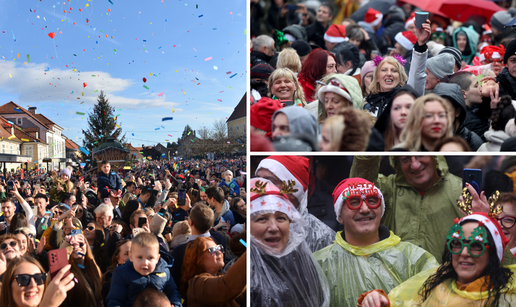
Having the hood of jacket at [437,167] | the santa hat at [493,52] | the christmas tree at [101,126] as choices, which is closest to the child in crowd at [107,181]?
the christmas tree at [101,126]

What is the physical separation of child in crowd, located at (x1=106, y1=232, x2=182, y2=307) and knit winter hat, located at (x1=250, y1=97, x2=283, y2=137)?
3.80 feet

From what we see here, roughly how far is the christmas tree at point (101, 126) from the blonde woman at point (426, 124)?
276 centimetres

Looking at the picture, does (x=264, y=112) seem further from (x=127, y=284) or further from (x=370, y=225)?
(x=127, y=284)

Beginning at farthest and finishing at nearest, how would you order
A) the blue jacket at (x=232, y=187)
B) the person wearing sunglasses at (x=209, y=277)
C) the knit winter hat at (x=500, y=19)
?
the knit winter hat at (x=500, y=19)
the blue jacket at (x=232, y=187)
the person wearing sunglasses at (x=209, y=277)

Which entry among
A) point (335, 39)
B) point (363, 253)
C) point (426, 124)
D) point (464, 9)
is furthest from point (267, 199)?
point (464, 9)

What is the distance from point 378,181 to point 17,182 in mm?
3394

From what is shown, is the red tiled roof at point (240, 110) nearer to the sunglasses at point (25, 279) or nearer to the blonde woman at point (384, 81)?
the blonde woman at point (384, 81)

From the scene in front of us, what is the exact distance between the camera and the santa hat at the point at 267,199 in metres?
2.78

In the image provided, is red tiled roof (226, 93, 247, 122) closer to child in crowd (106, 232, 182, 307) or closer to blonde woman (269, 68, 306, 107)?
blonde woman (269, 68, 306, 107)

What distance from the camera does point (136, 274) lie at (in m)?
2.65

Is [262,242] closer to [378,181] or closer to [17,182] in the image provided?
[378,181]

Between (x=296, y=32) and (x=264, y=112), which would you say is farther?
(x=296, y=32)

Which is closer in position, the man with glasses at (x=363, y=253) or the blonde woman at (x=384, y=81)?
the blonde woman at (x=384, y=81)

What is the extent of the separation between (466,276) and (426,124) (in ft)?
3.97
